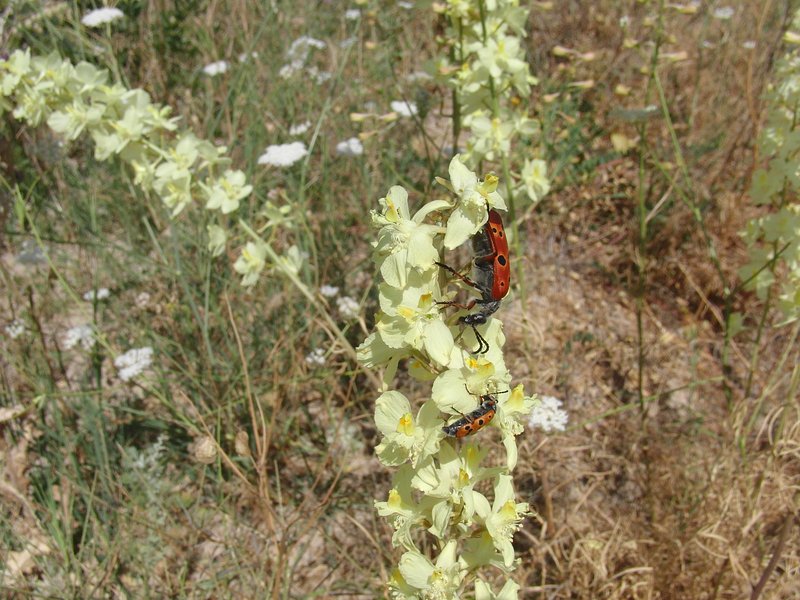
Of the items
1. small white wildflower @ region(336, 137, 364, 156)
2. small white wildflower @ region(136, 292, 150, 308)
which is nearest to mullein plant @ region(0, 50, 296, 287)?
small white wildflower @ region(136, 292, 150, 308)

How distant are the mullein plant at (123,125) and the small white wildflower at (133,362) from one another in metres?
0.55

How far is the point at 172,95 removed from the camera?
15.3 ft

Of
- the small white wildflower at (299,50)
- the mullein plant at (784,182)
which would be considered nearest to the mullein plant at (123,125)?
the mullein plant at (784,182)

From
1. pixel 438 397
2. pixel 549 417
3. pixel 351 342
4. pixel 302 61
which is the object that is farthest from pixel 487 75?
pixel 302 61

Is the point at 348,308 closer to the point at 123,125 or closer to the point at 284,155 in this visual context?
the point at 284,155

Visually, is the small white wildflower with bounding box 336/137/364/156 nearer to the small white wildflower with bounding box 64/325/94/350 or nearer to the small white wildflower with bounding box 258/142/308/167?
the small white wildflower with bounding box 258/142/308/167

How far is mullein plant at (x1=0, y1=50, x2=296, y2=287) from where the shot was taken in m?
2.59

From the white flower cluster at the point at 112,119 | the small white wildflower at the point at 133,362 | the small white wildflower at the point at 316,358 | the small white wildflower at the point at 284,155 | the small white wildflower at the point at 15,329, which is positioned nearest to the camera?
the white flower cluster at the point at 112,119

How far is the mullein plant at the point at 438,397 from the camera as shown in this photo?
1.25 meters

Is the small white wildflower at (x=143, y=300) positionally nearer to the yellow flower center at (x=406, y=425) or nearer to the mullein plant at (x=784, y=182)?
the yellow flower center at (x=406, y=425)

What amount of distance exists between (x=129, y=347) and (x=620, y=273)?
281cm

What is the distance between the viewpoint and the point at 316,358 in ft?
9.62

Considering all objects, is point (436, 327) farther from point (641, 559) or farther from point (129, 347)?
point (129, 347)

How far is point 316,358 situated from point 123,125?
1.23 meters
